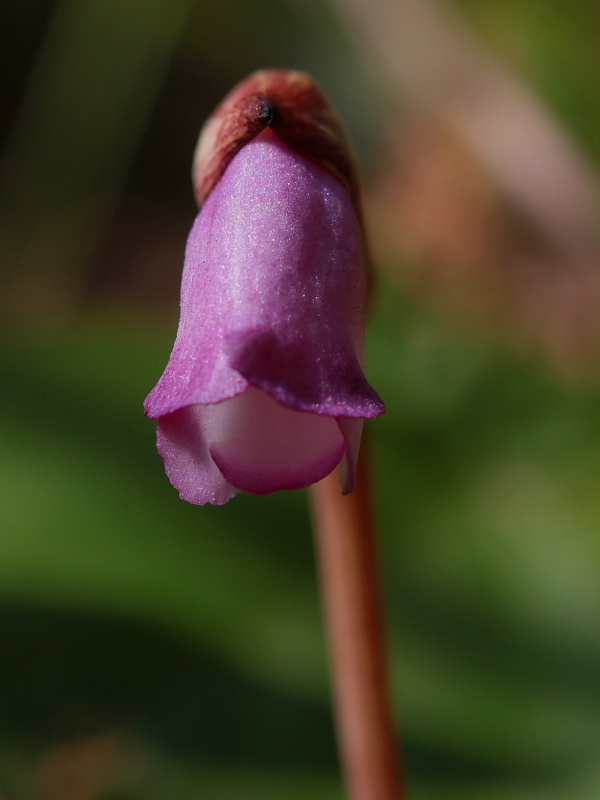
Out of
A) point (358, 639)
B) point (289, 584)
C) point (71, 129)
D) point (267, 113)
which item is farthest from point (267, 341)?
point (71, 129)

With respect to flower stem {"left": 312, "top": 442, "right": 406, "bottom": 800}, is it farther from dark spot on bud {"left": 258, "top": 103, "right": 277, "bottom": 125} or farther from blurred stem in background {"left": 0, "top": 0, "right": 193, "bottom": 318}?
blurred stem in background {"left": 0, "top": 0, "right": 193, "bottom": 318}

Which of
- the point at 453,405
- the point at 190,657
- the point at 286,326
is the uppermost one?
the point at 286,326

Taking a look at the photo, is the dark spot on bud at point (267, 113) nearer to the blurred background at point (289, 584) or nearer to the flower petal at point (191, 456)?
the flower petal at point (191, 456)

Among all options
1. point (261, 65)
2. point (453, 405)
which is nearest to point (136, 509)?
point (453, 405)

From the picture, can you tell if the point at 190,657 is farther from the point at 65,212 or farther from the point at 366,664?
the point at 65,212

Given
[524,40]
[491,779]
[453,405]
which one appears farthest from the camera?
[524,40]
